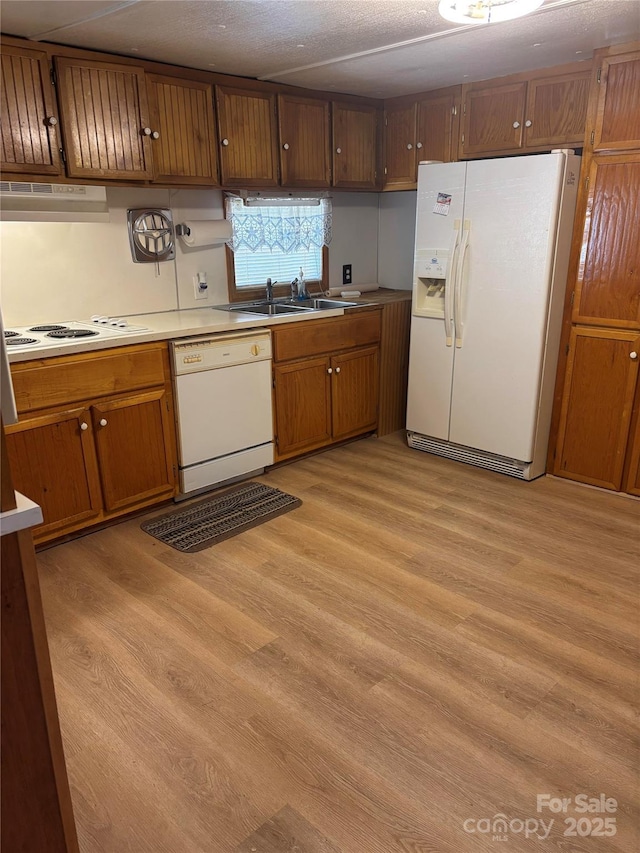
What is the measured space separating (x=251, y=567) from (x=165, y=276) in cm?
192

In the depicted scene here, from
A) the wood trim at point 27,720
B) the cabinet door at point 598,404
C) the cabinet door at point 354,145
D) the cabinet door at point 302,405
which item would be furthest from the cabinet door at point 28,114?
the cabinet door at point 598,404

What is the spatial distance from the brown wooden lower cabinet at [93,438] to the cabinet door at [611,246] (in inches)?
92.2

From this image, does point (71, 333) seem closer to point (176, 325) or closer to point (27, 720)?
point (176, 325)

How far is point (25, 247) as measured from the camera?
→ 320 cm

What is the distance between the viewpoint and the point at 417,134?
4211 mm

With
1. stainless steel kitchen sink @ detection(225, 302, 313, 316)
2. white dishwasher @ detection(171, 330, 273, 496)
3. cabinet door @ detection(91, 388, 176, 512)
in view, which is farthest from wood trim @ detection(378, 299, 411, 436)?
cabinet door @ detection(91, 388, 176, 512)

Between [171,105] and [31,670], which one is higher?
[171,105]

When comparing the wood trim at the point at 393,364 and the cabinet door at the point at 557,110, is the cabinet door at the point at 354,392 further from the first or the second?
the cabinet door at the point at 557,110

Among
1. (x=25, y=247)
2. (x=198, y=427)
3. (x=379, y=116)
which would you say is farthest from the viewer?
(x=379, y=116)

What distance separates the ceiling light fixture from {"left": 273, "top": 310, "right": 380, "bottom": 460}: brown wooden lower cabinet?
1878mm

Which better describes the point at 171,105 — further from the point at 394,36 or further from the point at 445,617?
the point at 445,617

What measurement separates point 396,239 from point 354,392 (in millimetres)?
1401

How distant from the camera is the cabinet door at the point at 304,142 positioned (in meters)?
3.85

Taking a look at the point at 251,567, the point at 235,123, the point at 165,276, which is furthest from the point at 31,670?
the point at 235,123
